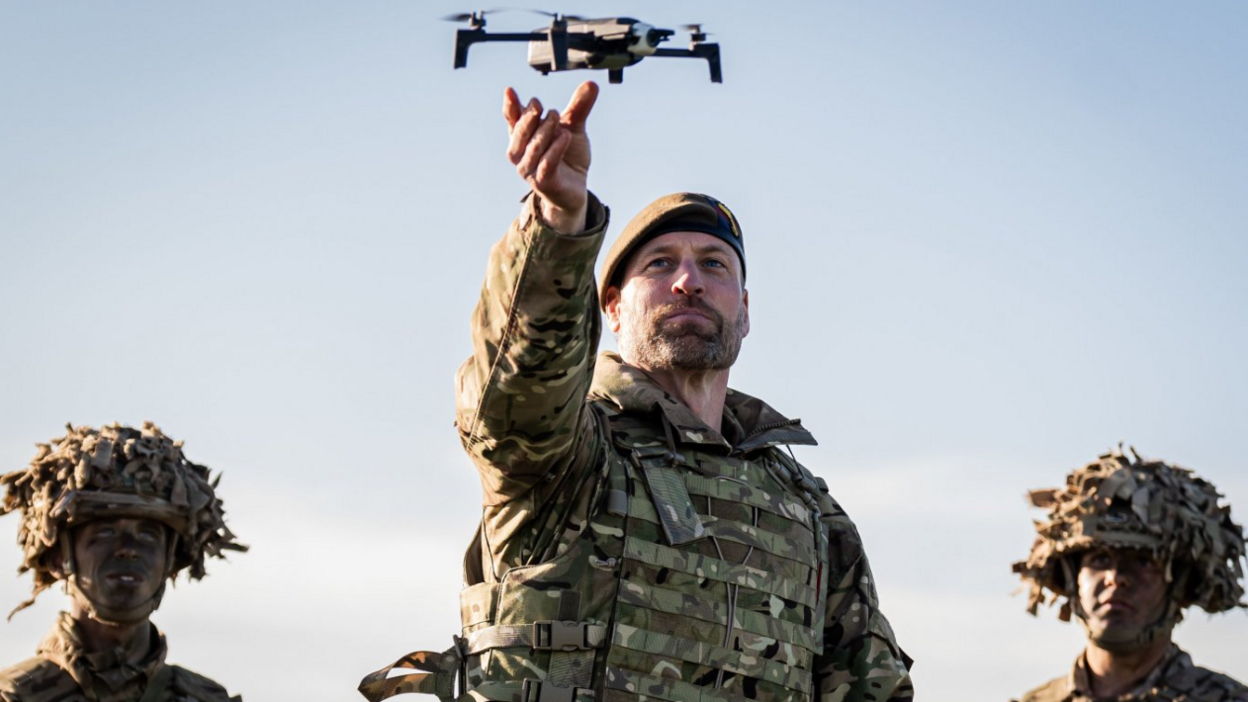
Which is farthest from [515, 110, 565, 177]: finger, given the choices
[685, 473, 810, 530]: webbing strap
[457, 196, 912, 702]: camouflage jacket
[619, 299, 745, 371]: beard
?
[619, 299, 745, 371]: beard

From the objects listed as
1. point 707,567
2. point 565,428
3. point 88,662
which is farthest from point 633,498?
point 88,662

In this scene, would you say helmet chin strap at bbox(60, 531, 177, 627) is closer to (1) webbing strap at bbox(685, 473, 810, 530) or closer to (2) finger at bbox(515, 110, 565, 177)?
(1) webbing strap at bbox(685, 473, 810, 530)

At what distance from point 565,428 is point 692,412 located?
1.43 m

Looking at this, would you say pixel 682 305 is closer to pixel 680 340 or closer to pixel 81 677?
pixel 680 340

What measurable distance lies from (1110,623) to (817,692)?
2338 millimetres

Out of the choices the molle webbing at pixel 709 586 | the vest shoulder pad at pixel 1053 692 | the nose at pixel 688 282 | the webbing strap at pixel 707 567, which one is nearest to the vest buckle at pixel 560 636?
the molle webbing at pixel 709 586

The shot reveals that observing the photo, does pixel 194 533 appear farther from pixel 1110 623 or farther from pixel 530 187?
pixel 1110 623

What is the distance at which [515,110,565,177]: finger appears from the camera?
→ 23.7 feet

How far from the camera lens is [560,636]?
826 cm

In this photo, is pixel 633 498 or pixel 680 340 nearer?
pixel 633 498

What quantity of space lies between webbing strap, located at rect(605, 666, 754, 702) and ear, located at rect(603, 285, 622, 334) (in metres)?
2.14

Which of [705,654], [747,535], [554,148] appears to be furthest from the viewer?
[747,535]

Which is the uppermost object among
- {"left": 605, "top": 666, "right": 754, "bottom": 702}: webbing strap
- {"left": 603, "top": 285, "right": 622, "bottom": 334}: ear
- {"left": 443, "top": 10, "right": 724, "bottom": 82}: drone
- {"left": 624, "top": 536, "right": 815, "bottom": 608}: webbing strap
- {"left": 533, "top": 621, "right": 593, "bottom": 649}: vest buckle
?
{"left": 603, "top": 285, "right": 622, "bottom": 334}: ear

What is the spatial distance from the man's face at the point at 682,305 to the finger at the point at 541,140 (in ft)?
7.56
